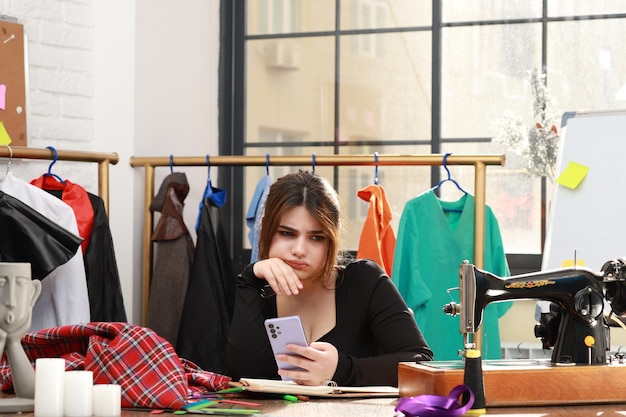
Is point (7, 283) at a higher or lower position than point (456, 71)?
lower

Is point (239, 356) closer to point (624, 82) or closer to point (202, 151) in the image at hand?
point (202, 151)

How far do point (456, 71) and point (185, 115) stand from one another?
118 centimetres

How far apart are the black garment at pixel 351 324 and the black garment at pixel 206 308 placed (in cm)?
99

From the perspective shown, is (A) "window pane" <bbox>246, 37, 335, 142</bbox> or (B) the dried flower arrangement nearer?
(B) the dried flower arrangement

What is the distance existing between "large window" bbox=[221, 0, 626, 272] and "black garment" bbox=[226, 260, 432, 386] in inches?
58.6

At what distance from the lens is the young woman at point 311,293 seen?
8.90 ft

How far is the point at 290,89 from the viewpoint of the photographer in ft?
14.8

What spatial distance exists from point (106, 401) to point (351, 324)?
1.07 meters

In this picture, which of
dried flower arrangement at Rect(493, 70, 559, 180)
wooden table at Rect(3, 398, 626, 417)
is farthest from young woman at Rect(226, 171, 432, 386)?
dried flower arrangement at Rect(493, 70, 559, 180)

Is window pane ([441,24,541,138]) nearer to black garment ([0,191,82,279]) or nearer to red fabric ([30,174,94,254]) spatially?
red fabric ([30,174,94,254])

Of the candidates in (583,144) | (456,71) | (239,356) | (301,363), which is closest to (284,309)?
(239,356)

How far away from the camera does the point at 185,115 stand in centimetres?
438

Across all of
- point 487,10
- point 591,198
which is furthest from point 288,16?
point 591,198

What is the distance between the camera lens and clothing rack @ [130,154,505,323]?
11.7 feet
